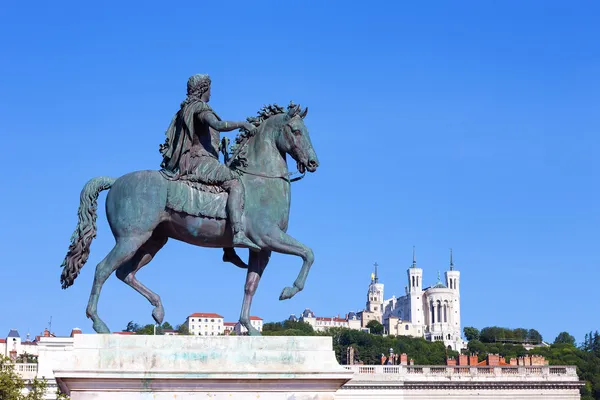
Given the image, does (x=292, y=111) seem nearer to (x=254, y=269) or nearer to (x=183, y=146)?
(x=183, y=146)

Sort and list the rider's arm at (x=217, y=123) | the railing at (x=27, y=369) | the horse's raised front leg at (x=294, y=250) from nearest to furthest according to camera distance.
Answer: the horse's raised front leg at (x=294, y=250) < the rider's arm at (x=217, y=123) < the railing at (x=27, y=369)

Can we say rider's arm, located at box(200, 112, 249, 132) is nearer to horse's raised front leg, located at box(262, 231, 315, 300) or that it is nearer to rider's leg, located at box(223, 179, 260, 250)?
rider's leg, located at box(223, 179, 260, 250)

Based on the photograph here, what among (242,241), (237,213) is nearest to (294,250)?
(242,241)

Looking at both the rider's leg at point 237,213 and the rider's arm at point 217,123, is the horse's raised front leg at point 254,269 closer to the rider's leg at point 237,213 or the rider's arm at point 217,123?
the rider's leg at point 237,213

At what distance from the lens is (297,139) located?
50.5ft

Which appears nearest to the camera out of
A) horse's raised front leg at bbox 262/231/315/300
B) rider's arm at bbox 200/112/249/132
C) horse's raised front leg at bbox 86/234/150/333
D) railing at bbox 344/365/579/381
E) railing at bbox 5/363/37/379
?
horse's raised front leg at bbox 86/234/150/333

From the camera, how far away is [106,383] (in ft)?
46.5

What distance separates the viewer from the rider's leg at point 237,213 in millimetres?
14891

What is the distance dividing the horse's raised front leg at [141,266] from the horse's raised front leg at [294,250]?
163cm

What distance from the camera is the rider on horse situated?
1500cm

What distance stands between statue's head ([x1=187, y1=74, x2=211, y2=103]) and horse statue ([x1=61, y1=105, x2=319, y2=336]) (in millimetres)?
837

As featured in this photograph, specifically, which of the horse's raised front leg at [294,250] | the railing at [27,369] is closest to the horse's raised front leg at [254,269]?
the horse's raised front leg at [294,250]

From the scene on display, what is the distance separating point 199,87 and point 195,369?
3.87m

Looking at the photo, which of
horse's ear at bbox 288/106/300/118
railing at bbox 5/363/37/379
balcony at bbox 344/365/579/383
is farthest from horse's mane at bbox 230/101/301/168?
balcony at bbox 344/365/579/383
